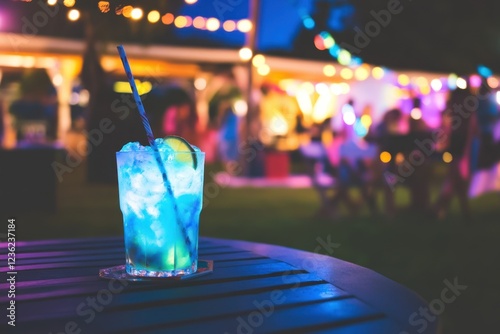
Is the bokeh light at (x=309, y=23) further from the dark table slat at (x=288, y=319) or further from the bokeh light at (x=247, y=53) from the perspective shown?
the bokeh light at (x=247, y=53)

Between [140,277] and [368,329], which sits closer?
[368,329]

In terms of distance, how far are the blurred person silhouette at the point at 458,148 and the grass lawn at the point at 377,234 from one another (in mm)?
250

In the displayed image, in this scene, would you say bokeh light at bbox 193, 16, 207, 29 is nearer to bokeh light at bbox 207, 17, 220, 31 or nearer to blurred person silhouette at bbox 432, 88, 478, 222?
bokeh light at bbox 207, 17, 220, 31

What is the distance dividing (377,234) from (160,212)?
4.53 m

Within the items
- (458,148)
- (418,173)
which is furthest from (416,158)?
(458,148)

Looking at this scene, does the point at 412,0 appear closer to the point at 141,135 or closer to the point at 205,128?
the point at 141,135

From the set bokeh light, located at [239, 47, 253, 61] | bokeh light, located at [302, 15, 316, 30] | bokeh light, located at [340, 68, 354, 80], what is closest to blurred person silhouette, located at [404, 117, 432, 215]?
bokeh light, located at [302, 15, 316, 30]

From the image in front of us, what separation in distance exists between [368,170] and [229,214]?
201 centimetres

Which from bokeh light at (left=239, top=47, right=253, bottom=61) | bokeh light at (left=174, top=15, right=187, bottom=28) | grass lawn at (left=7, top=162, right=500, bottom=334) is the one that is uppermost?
bokeh light at (left=174, top=15, right=187, bottom=28)

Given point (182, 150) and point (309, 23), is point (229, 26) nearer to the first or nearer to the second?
point (309, 23)

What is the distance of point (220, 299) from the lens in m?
0.95

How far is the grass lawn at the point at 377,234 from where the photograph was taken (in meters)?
3.40

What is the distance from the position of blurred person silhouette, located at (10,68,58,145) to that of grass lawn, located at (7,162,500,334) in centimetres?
739

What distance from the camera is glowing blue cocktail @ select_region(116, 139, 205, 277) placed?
1.14 m
